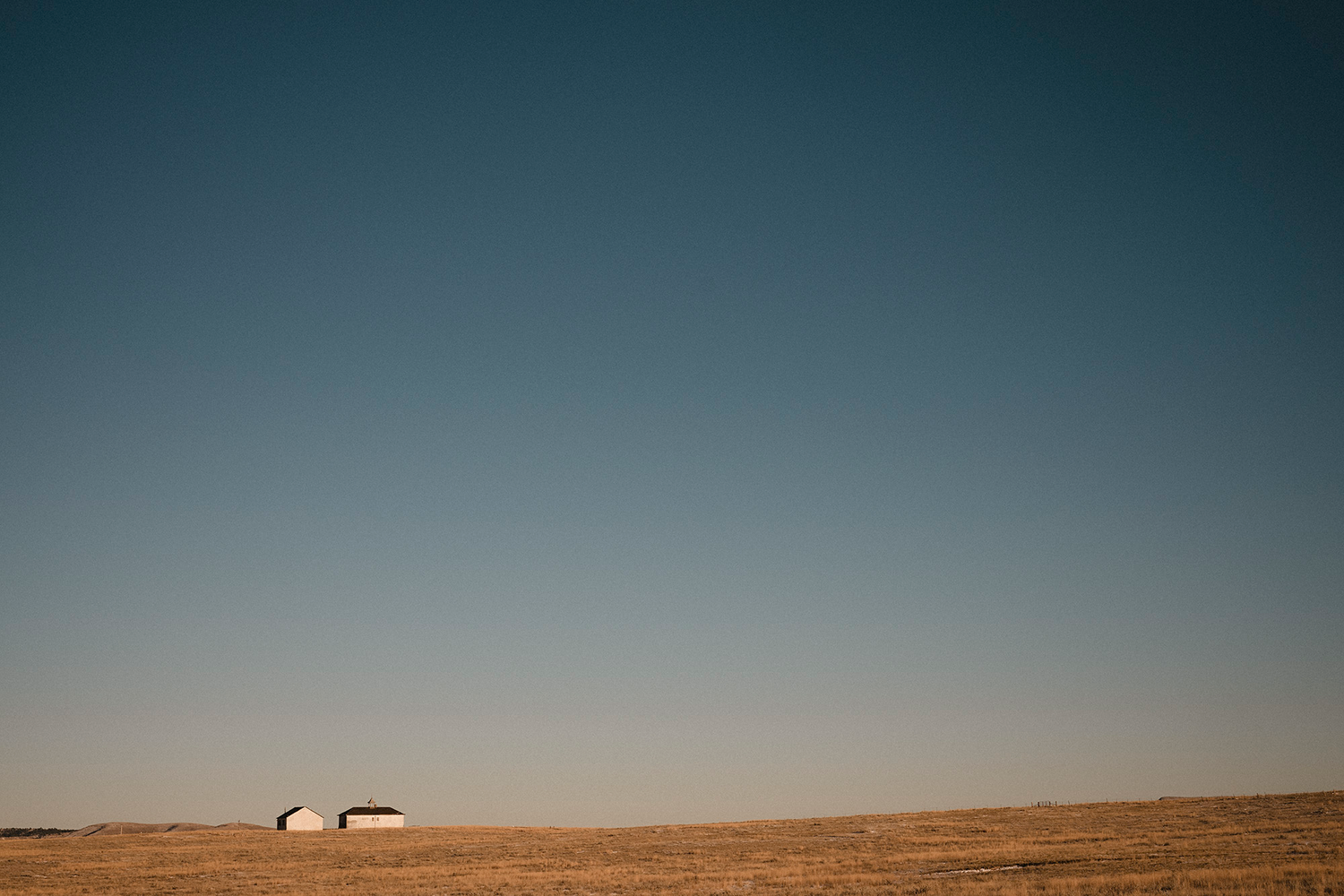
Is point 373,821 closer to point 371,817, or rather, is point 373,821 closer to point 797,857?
point 371,817

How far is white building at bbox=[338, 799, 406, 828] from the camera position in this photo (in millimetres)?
105812

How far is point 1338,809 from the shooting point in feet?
166

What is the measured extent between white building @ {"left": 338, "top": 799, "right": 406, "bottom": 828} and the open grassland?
33519 millimetres

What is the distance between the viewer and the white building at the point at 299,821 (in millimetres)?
108812

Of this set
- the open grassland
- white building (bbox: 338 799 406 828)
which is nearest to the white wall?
white building (bbox: 338 799 406 828)

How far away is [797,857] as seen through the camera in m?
44.9

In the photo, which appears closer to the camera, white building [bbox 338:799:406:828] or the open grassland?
the open grassland

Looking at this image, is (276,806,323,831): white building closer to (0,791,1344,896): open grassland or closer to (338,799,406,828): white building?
(338,799,406,828): white building

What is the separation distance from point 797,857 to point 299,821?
81.7 m

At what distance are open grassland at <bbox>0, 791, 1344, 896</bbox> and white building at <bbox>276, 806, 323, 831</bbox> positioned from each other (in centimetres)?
3653

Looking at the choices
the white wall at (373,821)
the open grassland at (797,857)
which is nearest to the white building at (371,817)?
the white wall at (373,821)

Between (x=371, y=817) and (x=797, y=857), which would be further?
(x=371, y=817)

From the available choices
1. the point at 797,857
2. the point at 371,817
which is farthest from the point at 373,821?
the point at 797,857

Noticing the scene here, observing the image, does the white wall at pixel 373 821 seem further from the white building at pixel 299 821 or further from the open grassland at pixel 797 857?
the open grassland at pixel 797 857
